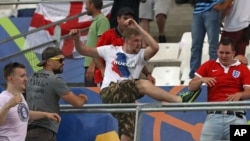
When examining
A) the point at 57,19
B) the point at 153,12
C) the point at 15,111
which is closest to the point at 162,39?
the point at 153,12

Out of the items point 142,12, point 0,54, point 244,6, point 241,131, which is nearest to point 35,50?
point 0,54

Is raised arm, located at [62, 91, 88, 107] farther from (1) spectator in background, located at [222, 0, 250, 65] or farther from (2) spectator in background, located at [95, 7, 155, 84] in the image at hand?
(1) spectator in background, located at [222, 0, 250, 65]

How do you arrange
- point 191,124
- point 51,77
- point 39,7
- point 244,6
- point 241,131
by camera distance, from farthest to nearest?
point 39,7
point 244,6
point 191,124
point 51,77
point 241,131

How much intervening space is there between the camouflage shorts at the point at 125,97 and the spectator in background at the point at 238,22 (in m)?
2.02

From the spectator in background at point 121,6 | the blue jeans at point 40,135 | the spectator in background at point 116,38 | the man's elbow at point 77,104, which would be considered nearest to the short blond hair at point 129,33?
the spectator in background at point 116,38

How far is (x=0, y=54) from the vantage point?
544 inches

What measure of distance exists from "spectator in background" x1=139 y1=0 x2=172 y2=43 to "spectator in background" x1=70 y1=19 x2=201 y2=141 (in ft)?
10.0

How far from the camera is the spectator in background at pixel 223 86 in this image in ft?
31.4

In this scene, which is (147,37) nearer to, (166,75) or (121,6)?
(121,6)

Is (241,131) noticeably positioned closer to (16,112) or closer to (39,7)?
(16,112)

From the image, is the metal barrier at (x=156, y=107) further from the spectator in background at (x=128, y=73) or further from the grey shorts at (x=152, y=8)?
the grey shorts at (x=152, y=8)

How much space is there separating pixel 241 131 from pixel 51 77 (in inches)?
76.3

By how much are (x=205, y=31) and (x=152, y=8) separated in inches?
75.4

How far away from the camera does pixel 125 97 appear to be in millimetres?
9867
